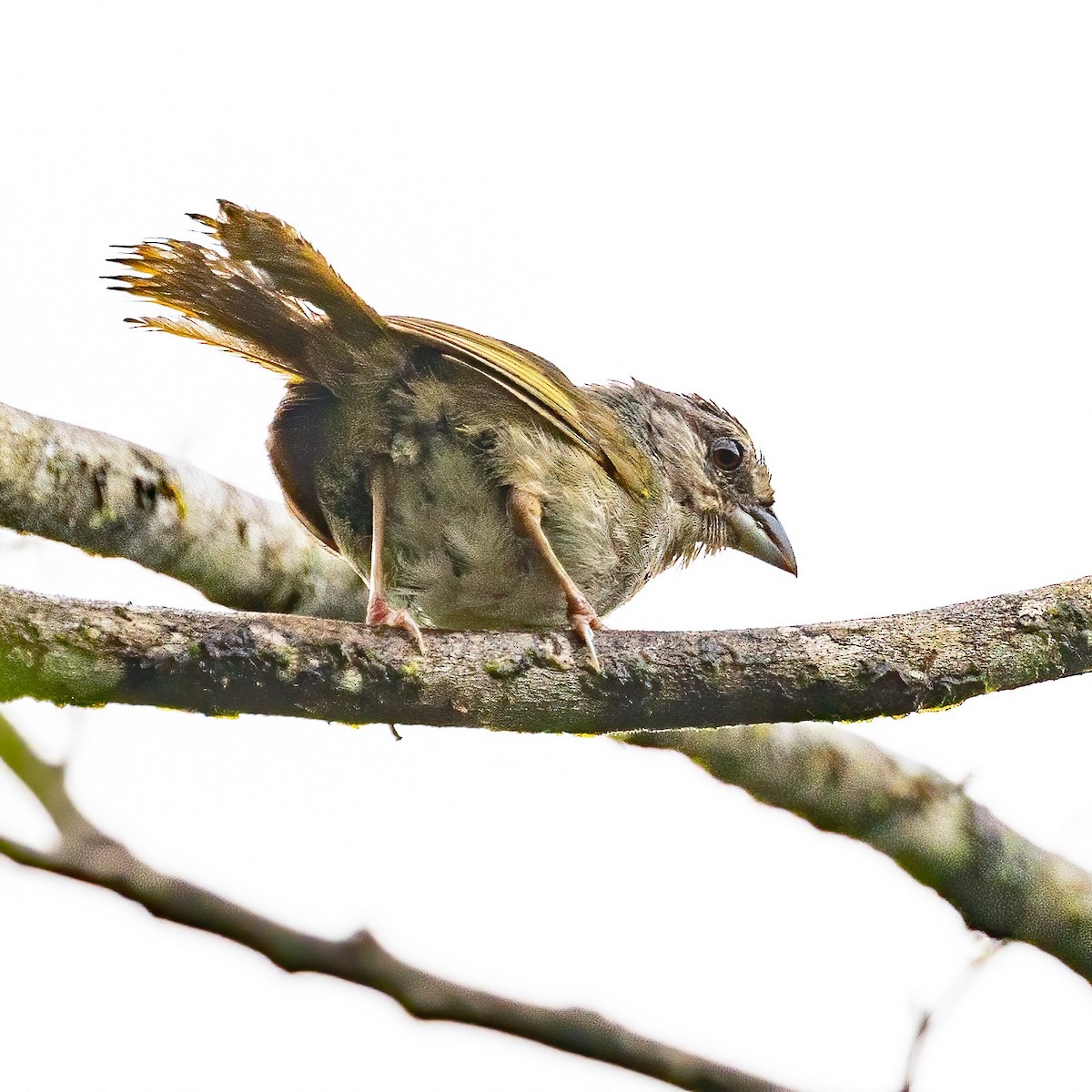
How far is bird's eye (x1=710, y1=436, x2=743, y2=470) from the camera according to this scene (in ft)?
16.1

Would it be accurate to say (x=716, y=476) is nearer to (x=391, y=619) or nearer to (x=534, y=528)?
(x=534, y=528)

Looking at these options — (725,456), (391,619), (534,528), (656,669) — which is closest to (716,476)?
(725,456)

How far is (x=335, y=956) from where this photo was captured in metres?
2.95

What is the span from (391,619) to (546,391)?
3.10 ft

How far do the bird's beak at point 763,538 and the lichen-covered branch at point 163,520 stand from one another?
135 centimetres

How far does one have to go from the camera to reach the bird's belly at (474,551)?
394 centimetres

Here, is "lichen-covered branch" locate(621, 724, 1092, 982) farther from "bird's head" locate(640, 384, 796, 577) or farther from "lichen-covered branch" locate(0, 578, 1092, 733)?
"lichen-covered branch" locate(0, 578, 1092, 733)

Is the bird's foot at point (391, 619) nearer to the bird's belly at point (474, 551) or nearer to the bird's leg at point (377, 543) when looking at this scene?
the bird's leg at point (377, 543)

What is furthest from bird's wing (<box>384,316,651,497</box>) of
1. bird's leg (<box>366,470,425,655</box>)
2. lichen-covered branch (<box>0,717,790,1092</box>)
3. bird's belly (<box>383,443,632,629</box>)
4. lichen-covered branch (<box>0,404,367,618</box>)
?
lichen-covered branch (<box>0,717,790,1092</box>)

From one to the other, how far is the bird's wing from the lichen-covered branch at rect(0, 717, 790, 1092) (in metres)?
1.50

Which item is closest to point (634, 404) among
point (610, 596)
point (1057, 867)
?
point (610, 596)

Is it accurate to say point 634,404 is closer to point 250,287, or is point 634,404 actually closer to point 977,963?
point 250,287

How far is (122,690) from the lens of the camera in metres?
2.53

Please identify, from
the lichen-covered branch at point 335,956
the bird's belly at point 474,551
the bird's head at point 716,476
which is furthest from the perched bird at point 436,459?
the lichen-covered branch at point 335,956
